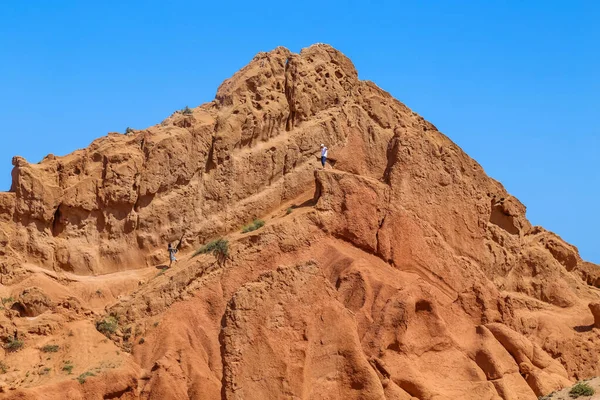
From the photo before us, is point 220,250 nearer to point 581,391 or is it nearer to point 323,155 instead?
point 323,155

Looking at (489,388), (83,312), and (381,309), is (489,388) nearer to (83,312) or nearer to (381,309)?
(381,309)

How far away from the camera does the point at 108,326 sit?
113 ft

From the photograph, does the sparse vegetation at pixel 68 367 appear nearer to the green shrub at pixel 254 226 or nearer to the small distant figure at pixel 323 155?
the green shrub at pixel 254 226

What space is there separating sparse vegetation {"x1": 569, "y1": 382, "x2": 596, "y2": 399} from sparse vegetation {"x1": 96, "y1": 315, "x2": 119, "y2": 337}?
11.9m

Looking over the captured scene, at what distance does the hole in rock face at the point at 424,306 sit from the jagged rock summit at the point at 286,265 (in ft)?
0.25

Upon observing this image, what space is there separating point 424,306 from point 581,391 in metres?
4.55

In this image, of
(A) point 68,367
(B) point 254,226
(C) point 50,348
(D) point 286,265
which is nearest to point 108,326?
(C) point 50,348

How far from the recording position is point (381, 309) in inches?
1353

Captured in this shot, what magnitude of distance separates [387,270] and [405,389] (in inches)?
149

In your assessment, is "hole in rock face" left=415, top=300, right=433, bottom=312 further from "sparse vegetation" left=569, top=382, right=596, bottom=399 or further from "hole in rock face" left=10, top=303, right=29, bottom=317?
"hole in rock face" left=10, top=303, right=29, bottom=317

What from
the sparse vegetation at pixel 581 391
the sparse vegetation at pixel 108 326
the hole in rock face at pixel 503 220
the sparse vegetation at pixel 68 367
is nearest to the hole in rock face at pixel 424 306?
the sparse vegetation at pixel 581 391

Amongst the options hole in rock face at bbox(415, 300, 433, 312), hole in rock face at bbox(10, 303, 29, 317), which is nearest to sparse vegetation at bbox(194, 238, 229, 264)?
hole in rock face at bbox(10, 303, 29, 317)

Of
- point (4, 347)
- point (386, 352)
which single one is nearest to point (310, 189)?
point (386, 352)

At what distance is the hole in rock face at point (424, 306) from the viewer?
34.9 m
